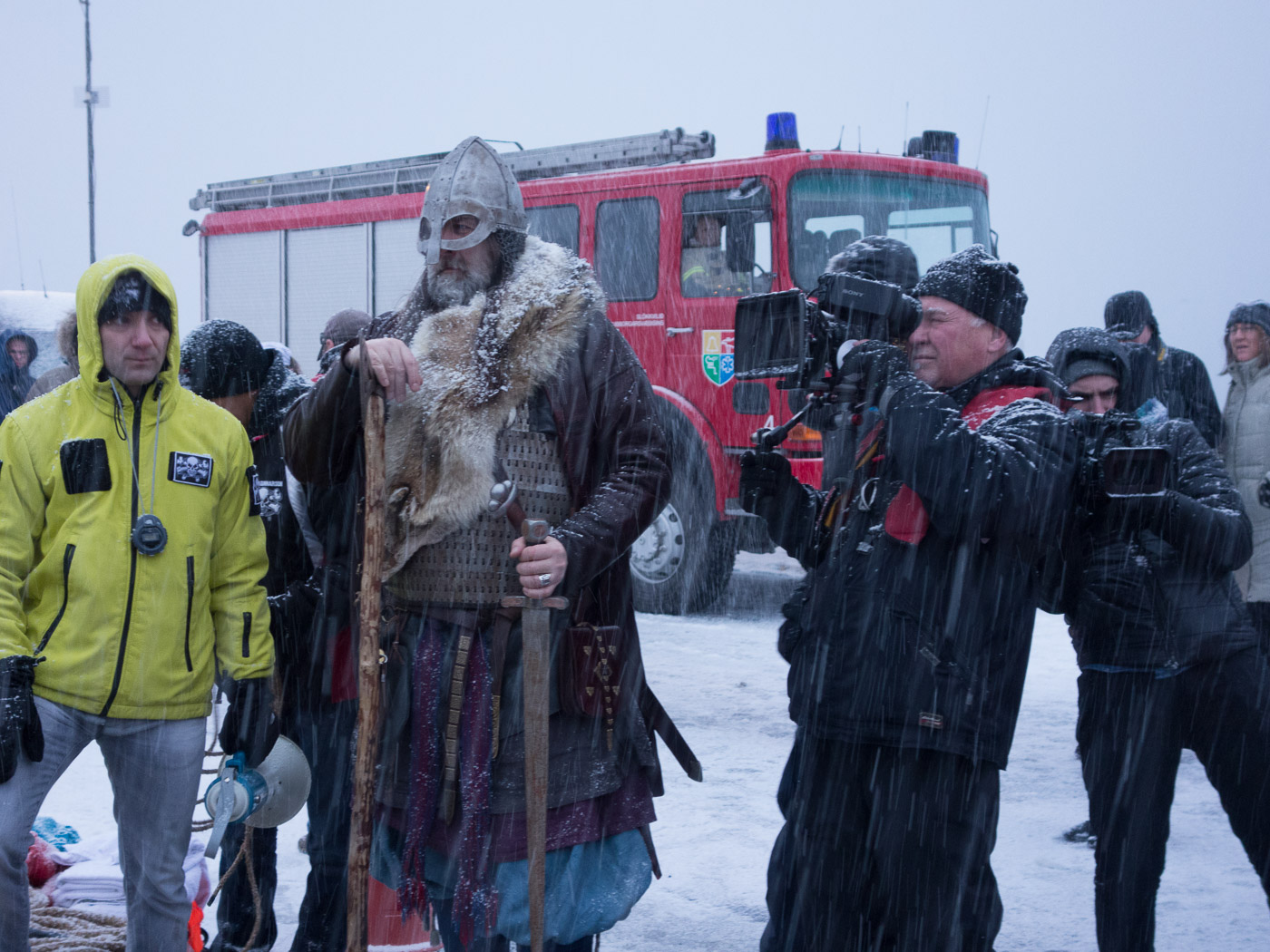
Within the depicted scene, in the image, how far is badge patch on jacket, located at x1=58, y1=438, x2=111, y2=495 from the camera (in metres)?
2.37

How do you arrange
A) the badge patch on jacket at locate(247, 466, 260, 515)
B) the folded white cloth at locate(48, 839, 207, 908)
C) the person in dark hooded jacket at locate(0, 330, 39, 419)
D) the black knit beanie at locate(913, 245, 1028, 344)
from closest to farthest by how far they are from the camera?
1. the black knit beanie at locate(913, 245, 1028, 344)
2. the badge patch on jacket at locate(247, 466, 260, 515)
3. the folded white cloth at locate(48, 839, 207, 908)
4. the person in dark hooded jacket at locate(0, 330, 39, 419)

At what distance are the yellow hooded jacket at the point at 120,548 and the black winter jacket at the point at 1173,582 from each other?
199 centimetres

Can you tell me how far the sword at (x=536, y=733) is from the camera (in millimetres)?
2055

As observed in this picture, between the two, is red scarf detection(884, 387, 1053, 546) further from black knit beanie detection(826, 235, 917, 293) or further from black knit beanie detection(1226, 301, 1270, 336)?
black knit beanie detection(1226, 301, 1270, 336)

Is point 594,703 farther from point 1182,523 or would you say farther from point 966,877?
point 1182,523

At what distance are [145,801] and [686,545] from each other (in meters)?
5.30

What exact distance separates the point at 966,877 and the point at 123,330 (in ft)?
6.82

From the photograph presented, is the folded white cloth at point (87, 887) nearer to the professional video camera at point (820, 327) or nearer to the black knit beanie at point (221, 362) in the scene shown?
the black knit beanie at point (221, 362)

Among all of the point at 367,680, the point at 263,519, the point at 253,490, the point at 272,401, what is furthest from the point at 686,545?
the point at 367,680

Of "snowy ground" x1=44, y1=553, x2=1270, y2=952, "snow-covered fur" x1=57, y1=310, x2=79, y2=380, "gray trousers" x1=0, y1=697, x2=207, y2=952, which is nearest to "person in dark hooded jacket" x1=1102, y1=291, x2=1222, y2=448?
"snowy ground" x1=44, y1=553, x2=1270, y2=952

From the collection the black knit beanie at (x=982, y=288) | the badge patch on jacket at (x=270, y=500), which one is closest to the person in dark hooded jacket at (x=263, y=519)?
the badge patch on jacket at (x=270, y=500)

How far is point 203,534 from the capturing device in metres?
2.49

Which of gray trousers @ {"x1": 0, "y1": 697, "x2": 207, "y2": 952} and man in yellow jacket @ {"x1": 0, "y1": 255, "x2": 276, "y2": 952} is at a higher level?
man in yellow jacket @ {"x1": 0, "y1": 255, "x2": 276, "y2": 952}

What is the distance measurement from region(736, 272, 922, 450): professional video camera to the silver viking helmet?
59 cm
